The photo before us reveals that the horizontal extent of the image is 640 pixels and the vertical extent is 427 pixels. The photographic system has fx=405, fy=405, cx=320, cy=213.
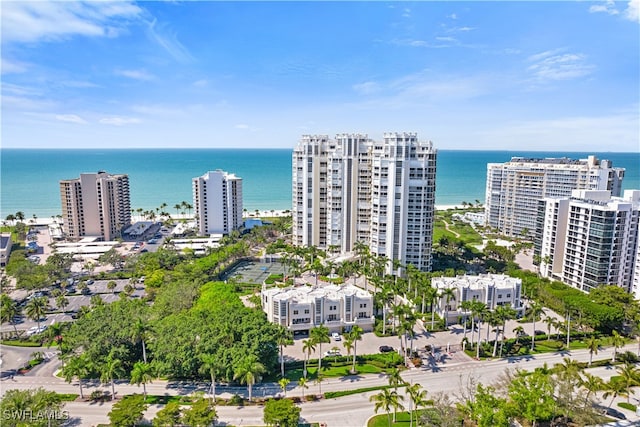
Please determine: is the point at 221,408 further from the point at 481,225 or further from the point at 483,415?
the point at 481,225

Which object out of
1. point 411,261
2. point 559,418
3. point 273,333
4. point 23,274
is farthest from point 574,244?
point 23,274

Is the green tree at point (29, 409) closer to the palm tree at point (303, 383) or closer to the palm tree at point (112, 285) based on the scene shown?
the palm tree at point (303, 383)

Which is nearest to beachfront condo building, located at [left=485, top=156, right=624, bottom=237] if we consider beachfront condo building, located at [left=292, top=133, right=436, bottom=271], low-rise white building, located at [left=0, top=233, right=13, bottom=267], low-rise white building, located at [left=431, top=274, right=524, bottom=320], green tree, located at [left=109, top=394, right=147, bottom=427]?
beachfront condo building, located at [left=292, top=133, right=436, bottom=271]

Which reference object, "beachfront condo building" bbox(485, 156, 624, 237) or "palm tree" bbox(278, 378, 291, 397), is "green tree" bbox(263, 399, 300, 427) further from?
"beachfront condo building" bbox(485, 156, 624, 237)

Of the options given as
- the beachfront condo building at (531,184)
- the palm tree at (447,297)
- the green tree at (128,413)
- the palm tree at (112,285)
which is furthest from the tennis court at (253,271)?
the beachfront condo building at (531,184)

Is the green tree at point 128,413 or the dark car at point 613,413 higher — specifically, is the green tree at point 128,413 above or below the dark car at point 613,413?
above
